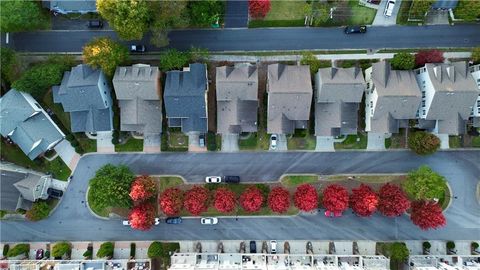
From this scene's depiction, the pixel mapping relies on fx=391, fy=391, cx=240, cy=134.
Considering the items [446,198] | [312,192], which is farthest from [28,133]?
[446,198]

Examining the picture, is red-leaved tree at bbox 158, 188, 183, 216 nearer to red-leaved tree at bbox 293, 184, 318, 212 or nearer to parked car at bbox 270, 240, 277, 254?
parked car at bbox 270, 240, 277, 254

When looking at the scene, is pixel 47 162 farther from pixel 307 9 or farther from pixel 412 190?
pixel 412 190

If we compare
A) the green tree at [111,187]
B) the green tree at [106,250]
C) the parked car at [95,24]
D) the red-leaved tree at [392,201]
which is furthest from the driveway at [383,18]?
the green tree at [106,250]

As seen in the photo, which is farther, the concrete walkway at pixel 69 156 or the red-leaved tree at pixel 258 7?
the concrete walkway at pixel 69 156

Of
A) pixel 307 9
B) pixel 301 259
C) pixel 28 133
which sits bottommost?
pixel 301 259

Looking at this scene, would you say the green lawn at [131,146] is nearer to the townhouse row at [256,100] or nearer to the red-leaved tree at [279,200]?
the townhouse row at [256,100]
